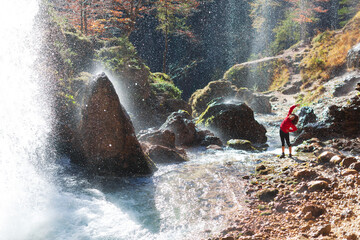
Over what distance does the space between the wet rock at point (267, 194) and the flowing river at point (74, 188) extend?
0.40m

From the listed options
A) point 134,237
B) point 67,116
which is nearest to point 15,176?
point 67,116

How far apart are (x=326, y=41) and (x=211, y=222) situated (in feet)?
79.6

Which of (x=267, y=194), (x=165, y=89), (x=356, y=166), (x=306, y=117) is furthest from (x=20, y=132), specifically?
(x=306, y=117)

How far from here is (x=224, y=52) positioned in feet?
108

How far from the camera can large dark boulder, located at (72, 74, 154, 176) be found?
693 centimetres

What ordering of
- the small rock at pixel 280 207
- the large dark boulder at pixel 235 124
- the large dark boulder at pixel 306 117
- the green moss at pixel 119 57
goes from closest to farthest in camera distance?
the small rock at pixel 280 207
the large dark boulder at pixel 306 117
the large dark boulder at pixel 235 124
the green moss at pixel 119 57

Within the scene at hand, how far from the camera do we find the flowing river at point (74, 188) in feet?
14.5

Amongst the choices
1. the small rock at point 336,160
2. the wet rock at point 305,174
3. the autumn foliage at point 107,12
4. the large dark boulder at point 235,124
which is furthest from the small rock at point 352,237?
the autumn foliage at point 107,12

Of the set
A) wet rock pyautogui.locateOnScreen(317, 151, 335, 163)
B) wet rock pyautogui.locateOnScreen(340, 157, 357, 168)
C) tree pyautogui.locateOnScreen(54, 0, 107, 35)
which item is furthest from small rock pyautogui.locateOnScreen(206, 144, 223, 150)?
tree pyautogui.locateOnScreen(54, 0, 107, 35)

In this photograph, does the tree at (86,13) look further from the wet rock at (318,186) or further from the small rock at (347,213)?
the small rock at (347,213)

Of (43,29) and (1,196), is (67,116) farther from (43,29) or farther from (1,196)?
(43,29)

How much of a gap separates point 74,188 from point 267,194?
4550 mm

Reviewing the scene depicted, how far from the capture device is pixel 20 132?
6957 mm

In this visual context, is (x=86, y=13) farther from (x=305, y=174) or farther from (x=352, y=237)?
(x=352, y=237)
